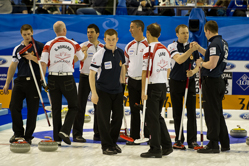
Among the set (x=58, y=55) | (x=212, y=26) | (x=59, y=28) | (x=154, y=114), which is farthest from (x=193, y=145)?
(x=59, y=28)

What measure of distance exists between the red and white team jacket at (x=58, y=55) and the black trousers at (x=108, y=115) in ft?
2.51

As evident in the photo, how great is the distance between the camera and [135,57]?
18.8 feet

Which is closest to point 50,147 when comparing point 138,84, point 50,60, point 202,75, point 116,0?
point 50,60

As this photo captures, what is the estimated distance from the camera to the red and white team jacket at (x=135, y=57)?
18.7 feet

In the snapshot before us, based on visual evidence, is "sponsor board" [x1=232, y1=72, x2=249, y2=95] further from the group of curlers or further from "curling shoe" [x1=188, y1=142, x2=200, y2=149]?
"curling shoe" [x1=188, y1=142, x2=200, y2=149]

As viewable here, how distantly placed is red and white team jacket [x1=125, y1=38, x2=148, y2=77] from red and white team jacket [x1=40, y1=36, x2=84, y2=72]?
0.94 meters

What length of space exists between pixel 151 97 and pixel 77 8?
19.5 feet

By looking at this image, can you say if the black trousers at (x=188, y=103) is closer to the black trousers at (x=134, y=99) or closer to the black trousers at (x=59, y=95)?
the black trousers at (x=134, y=99)

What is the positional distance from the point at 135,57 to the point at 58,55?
1.19 metres

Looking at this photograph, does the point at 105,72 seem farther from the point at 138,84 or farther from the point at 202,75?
the point at 202,75

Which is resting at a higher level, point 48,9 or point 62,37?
point 48,9

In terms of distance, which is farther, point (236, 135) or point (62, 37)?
point (236, 135)

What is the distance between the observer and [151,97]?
15.7 feet

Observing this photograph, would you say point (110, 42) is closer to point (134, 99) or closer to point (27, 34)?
point (134, 99)
